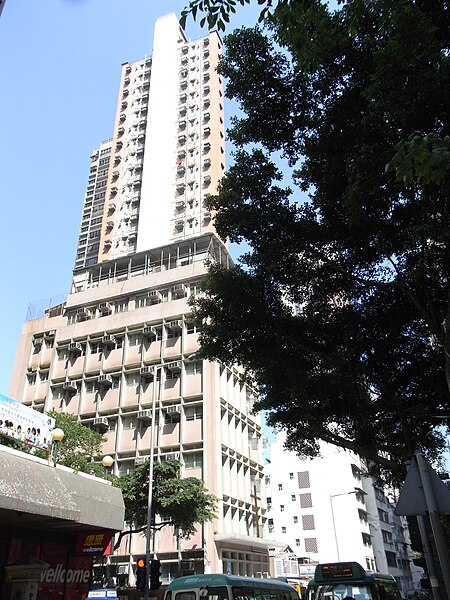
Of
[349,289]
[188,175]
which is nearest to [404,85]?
[349,289]

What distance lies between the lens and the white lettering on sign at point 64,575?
35.2 feet

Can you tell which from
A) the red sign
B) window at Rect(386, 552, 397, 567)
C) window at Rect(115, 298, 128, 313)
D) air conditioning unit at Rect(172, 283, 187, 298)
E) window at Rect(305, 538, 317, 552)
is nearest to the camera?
the red sign

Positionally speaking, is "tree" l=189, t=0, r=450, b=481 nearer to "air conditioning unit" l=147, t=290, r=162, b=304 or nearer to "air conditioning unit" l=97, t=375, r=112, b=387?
"air conditioning unit" l=97, t=375, r=112, b=387

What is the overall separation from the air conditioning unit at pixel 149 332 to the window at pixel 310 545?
31784 millimetres

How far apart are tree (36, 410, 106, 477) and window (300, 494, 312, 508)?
34.6 m

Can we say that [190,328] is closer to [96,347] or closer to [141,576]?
[96,347]

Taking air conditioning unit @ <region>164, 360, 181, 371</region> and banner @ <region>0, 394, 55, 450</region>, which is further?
air conditioning unit @ <region>164, 360, 181, 371</region>

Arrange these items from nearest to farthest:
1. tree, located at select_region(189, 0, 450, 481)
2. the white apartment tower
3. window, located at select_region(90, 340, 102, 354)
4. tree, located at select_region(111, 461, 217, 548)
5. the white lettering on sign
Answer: tree, located at select_region(189, 0, 450, 481), the white lettering on sign, tree, located at select_region(111, 461, 217, 548), the white apartment tower, window, located at select_region(90, 340, 102, 354)

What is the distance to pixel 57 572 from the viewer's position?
35.9 ft

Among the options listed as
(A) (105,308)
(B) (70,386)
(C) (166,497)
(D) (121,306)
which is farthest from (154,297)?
(C) (166,497)

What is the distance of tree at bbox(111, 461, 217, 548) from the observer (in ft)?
82.6

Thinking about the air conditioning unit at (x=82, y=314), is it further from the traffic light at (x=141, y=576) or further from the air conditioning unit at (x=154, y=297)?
the traffic light at (x=141, y=576)

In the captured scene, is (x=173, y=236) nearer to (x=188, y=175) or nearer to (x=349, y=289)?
(x=188, y=175)

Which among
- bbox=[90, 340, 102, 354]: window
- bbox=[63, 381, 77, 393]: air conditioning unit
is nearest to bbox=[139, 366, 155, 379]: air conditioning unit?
bbox=[90, 340, 102, 354]: window
